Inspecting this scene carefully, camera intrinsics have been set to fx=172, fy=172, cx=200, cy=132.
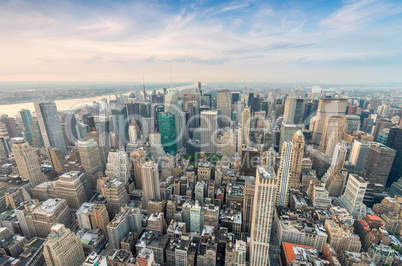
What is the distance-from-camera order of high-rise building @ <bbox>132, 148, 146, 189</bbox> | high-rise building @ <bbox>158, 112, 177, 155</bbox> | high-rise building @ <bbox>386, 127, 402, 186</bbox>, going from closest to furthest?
1. high-rise building @ <bbox>132, 148, 146, 189</bbox>
2. high-rise building @ <bbox>386, 127, 402, 186</bbox>
3. high-rise building @ <bbox>158, 112, 177, 155</bbox>

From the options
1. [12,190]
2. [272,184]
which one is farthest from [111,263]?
[12,190]

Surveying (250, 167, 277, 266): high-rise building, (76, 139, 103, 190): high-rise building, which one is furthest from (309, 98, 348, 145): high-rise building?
(76, 139, 103, 190): high-rise building

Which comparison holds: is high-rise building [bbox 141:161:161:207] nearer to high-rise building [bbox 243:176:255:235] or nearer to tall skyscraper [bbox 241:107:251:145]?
high-rise building [bbox 243:176:255:235]

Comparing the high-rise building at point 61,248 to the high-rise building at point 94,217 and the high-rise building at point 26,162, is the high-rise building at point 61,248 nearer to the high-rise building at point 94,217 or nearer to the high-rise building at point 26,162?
the high-rise building at point 94,217

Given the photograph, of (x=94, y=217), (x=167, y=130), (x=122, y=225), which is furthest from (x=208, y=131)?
(x=94, y=217)

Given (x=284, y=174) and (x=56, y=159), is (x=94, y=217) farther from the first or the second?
(x=284, y=174)

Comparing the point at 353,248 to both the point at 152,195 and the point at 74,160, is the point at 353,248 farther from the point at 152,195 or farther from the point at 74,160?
the point at 74,160
